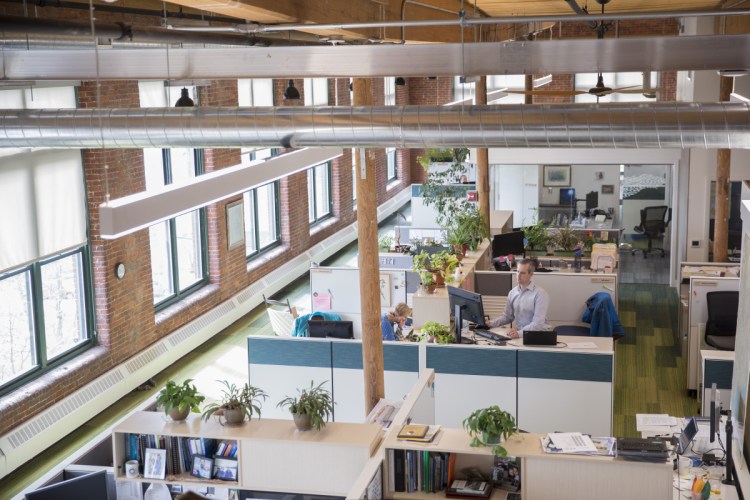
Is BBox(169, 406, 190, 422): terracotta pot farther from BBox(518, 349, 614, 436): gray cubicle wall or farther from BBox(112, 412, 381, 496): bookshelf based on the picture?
BBox(518, 349, 614, 436): gray cubicle wall

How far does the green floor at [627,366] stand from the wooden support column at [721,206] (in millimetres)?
1024

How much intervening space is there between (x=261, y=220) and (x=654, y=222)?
645cm

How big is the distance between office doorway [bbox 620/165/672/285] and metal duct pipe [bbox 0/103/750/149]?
920 centimetres

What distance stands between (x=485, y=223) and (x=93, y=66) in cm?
654

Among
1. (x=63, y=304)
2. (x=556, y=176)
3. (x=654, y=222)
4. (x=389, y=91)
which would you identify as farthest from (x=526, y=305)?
(x=389, y=91)

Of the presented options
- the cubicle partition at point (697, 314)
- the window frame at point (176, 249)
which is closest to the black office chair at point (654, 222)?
the cubicle partition at point (697, 314)

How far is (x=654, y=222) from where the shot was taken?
49.9 feet

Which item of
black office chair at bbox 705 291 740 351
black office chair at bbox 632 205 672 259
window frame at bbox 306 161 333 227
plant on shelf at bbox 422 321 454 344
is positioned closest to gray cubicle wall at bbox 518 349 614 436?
plant on shelf at bbox 422 321 454 344

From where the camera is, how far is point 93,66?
6.53 meters

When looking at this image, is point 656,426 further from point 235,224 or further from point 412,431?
point 235,224

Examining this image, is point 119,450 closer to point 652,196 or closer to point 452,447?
point 452,447

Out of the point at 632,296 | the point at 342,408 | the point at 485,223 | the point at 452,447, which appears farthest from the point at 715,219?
the point at 452,447

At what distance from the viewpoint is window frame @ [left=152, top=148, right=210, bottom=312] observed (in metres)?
11.4

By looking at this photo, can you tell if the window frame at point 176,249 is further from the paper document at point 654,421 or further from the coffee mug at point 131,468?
the paper document at point 654,421
